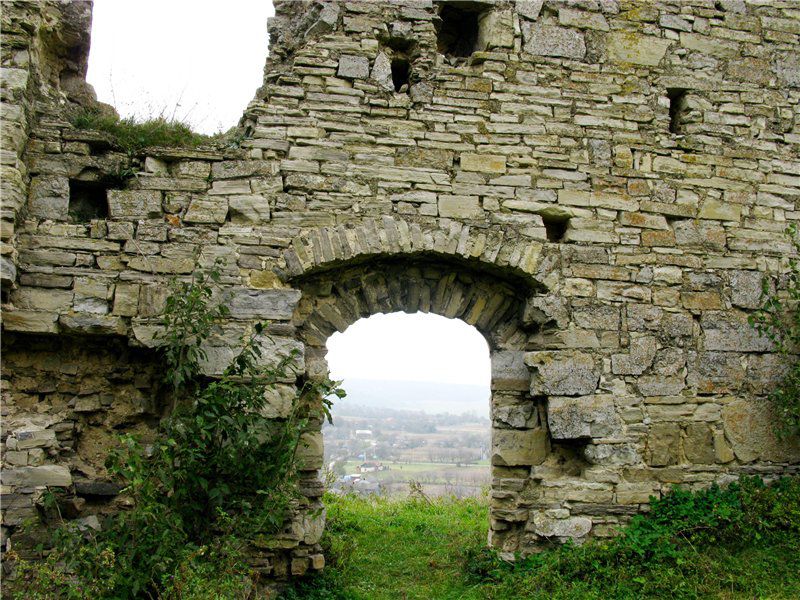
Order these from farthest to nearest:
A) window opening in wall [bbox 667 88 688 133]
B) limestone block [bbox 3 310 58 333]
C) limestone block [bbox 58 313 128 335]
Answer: window opening in wall [bbox 667 88 688 133] < limestone block [bbox 58 313 128 335] < limestone block [bbox 3 310 58 333]

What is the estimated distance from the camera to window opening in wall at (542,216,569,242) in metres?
5.48

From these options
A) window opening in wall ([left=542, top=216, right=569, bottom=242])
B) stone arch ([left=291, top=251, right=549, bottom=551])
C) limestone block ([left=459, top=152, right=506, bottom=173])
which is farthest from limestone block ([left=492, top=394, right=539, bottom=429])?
limestone block ([left=459, top=152, right=506, bottom=173])

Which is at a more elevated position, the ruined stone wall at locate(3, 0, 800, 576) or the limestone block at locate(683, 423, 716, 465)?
the ruined stone wall at locate(3, 0, 800, 576)

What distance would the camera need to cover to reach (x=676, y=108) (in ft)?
19.4

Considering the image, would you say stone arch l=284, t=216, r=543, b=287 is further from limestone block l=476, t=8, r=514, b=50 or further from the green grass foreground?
the green grass foreground

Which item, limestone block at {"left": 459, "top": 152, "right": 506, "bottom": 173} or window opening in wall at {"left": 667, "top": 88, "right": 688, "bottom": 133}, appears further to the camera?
window opening in wall at {"left": 667, "top": 88, "right": 688, "bottom": 133}

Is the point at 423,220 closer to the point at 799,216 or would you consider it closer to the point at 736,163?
the point at 736,163

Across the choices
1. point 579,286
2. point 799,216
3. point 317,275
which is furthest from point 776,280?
point 317,275

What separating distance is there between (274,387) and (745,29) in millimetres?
5198

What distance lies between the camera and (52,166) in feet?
16.2

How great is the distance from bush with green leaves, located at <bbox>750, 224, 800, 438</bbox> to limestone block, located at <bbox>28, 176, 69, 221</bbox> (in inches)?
217

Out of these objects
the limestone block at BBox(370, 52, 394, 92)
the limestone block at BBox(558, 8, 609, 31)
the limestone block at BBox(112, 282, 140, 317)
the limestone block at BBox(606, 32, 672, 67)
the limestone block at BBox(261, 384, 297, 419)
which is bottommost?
the limestone block at BBox(261, 384, 297, 419)

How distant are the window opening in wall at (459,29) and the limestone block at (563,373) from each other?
2802 millimetres

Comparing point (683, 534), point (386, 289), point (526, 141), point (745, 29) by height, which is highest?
point (745, 29)
